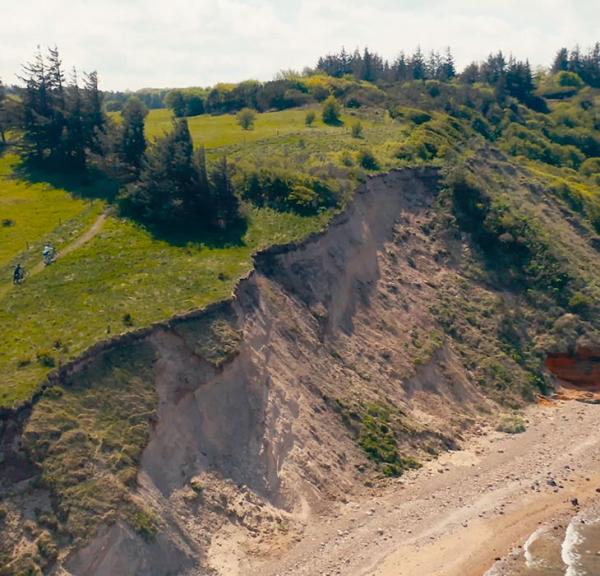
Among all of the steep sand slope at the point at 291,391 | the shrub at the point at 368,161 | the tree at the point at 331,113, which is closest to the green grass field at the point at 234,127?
the tree at the point at 331,113

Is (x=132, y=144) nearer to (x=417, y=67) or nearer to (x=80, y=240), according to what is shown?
(x=80, y=240)

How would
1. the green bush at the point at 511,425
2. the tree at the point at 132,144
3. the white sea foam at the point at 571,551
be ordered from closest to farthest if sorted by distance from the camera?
the white sea foam at the point at 571,551 → the green bush at the point at 511,425 → the tree at the point at 132,144

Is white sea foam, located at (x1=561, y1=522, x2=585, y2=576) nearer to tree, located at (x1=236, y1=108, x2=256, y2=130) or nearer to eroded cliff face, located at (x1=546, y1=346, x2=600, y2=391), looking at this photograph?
eroded cliff face, located at (x1=546, y1=346, x2=600, y2=391)

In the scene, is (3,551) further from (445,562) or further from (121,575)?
(445,562)

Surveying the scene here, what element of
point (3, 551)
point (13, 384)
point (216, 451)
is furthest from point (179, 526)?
point (13, 384)

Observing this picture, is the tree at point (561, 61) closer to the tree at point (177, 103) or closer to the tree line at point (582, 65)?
the tree line at point (582, 65)
